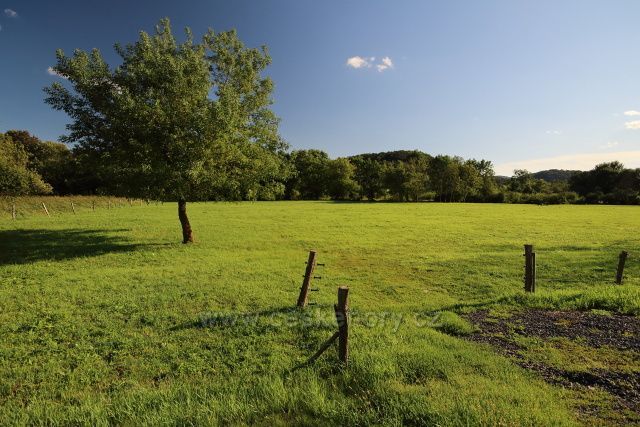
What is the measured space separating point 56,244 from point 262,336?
22.8 meters

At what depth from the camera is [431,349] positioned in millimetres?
8008

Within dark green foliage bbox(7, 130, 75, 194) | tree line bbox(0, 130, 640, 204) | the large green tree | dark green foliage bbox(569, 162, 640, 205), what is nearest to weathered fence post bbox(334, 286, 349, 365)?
the large green tree

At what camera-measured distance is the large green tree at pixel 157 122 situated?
21156 mm

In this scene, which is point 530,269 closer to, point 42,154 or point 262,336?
point 262,336

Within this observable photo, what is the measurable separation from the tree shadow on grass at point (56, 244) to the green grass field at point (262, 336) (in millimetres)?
300

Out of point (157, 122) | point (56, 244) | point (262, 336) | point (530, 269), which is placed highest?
point (157, 122)

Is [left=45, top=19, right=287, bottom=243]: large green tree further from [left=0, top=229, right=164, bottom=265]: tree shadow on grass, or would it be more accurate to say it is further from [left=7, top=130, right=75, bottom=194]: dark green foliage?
[left=7, top=130, right=75, bottom=194]: dark green foliage

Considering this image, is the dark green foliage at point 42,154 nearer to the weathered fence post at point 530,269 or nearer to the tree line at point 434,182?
the tree line at point 434,182

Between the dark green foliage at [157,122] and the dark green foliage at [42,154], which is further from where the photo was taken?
the dark green foliage at [42,154]

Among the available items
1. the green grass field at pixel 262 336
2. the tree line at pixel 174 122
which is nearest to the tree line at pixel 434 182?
the tree line at pixel 174 122

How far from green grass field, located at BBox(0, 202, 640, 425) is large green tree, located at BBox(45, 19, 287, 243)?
4.95 m

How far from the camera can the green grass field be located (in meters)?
5.98

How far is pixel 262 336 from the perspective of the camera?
30.7 feet

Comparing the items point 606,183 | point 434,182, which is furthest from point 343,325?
point 606,183
